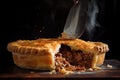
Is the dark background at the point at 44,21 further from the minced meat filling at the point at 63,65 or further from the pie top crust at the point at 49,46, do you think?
the minced meat filling at the point at 63,65

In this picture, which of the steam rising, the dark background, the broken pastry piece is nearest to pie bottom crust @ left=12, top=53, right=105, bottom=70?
the broken pastry piece

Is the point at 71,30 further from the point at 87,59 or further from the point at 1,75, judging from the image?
the point at 1,75

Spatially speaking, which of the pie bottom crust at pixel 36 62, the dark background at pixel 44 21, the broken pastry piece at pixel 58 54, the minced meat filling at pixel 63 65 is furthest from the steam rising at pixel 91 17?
the pie bottom crust at pixel 36 62

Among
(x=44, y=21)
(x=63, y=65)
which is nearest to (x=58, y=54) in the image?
(x=63, y=65)

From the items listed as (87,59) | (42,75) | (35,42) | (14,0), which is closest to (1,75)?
(42,75)

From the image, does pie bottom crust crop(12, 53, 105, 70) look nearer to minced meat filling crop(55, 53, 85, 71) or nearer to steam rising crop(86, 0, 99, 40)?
minced meat filling crop(55, 53, 85, 71)

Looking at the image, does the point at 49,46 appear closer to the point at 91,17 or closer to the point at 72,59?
the point at 72,59

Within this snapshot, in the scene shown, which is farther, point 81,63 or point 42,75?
point 81,63
